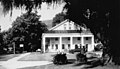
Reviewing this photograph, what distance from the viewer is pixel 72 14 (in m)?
18.4

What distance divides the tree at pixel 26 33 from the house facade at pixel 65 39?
33.2 feet

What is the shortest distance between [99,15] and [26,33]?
53.7 meters

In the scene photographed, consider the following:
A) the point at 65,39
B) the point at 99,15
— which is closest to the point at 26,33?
the point at 65,39

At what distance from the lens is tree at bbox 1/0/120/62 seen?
15.9 m

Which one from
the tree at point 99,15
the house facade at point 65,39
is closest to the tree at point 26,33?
the house facade at point 65,39

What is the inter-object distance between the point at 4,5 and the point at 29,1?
188 cm

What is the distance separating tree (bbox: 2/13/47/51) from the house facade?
A: 10111 millimetres

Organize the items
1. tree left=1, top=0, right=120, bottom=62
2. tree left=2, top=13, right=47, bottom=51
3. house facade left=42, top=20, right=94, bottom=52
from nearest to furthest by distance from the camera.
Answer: tree left=1, top=0, right=120, bottom=62
house facade left=42, top=20, right=94, bottom=52
tree left=2, top=13, right=47, bottom=51

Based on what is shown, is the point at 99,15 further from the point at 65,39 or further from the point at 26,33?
the point at 26,33

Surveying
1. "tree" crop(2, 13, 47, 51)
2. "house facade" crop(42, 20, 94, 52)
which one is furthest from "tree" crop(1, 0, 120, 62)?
"tree" crop(2, 13, 47, 51)

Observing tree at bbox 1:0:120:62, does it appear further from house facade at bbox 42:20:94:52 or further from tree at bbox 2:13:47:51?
tree at bbox 2:13:47:51

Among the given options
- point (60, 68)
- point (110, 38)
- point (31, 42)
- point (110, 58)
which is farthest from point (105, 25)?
point (31, 42)

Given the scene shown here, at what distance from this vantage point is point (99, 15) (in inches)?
670

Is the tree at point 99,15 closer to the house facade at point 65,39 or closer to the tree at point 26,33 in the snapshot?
the house facade at point 65,39
